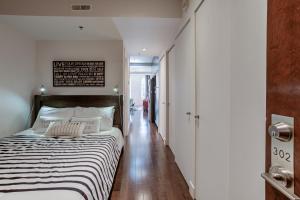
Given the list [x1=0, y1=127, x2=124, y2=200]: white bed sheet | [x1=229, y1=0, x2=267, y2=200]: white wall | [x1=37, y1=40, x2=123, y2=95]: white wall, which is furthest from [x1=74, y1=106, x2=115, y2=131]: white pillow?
[x1=229, y1=0, x2=267, y2=200]: white wall

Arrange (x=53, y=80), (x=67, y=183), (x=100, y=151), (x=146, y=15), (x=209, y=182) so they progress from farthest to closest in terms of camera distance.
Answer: (x=53, y=80), (x=146, y=15), (x=100, y=151), (x=209, y=182), (x=67, y=183)

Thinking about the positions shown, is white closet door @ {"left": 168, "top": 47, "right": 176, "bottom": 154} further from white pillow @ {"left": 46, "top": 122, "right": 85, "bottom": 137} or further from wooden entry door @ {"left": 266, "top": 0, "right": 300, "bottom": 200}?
wooden entry door @ {"left": 266, "top": 0, "right": 300, "bottom": 200}

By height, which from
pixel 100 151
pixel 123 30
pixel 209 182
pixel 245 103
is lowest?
pixel 209 182

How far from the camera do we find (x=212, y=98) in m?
1.80

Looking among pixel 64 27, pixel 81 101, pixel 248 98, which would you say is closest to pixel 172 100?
pixel 81 101

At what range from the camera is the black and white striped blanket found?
59.1 inches

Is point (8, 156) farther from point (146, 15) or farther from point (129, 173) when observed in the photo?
point (146, 15)

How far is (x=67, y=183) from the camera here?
1.50 metres

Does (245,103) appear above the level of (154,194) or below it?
above

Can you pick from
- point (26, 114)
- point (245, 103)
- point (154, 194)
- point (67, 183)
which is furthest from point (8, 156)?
point (245, 103)

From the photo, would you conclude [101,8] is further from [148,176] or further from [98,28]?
[148,176]

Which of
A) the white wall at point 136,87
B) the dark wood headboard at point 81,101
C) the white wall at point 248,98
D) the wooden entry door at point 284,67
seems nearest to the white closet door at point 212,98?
the white wall at point 248,98

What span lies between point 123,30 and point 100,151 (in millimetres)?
2010

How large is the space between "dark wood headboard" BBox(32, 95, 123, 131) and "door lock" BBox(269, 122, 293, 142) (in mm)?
3476
